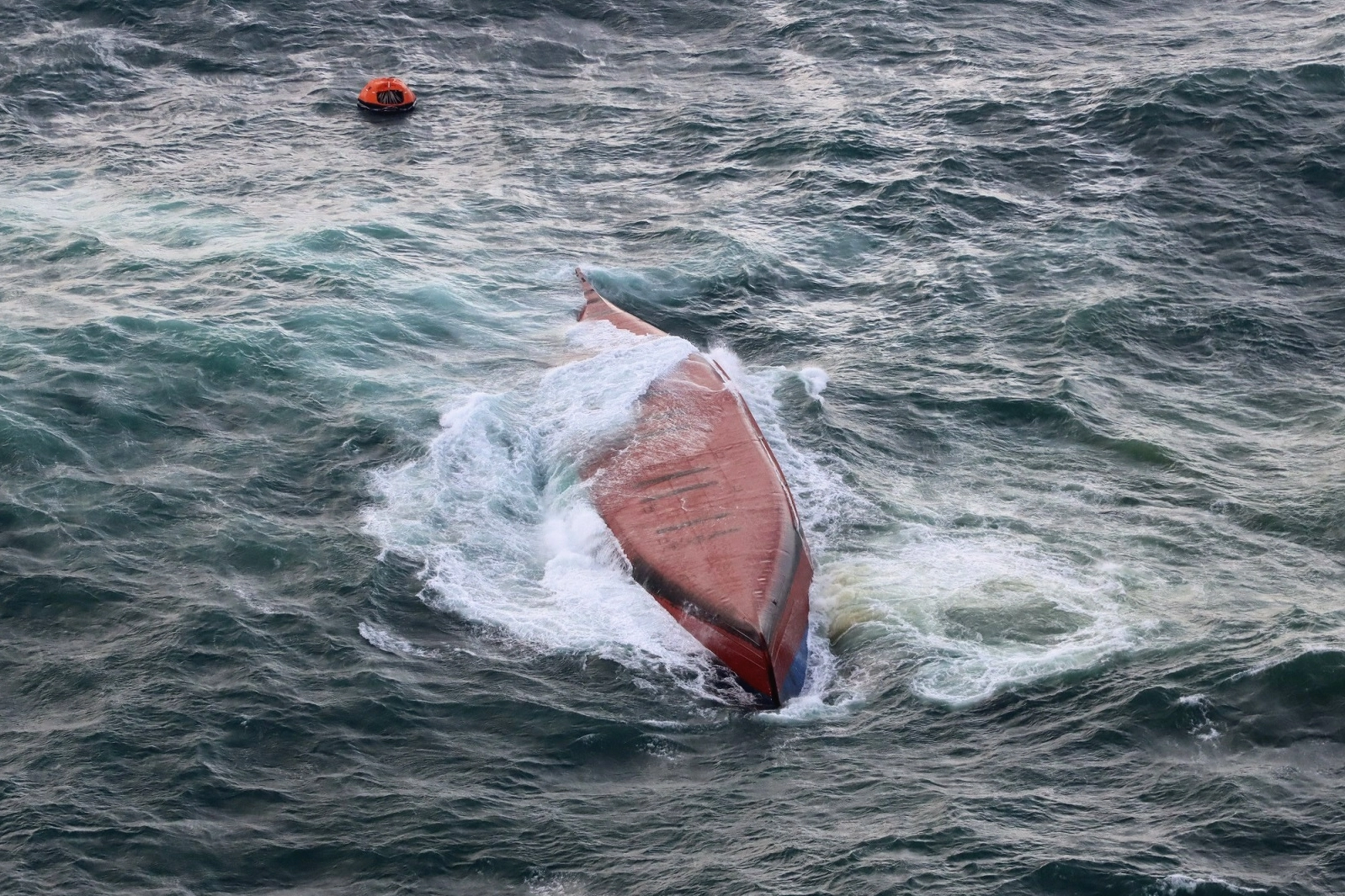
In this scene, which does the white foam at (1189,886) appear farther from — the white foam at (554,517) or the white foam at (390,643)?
the white foam at (390,643)

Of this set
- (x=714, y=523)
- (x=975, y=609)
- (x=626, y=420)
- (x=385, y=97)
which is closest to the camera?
(x=975, y=609)

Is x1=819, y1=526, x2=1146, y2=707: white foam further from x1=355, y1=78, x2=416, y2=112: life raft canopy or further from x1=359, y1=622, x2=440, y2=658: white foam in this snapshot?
x1=355, y1=78, x2=416, y2=112: life raft canopy

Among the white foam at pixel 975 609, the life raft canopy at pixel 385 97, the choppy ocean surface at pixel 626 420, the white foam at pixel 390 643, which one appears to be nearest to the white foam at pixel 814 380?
the choppy ocean surface at pixel 626 420

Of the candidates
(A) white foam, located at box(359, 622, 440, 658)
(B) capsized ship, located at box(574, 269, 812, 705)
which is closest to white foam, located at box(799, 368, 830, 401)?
(B) capsized ship, located at box(574, 269, 812, 705)

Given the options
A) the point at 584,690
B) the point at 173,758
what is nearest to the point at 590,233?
the point at 584,690

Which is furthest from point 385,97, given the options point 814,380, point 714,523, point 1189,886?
point 1189,886

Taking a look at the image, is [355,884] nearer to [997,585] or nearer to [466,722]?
[466,722]

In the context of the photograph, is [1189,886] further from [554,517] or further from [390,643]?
[554,517]
